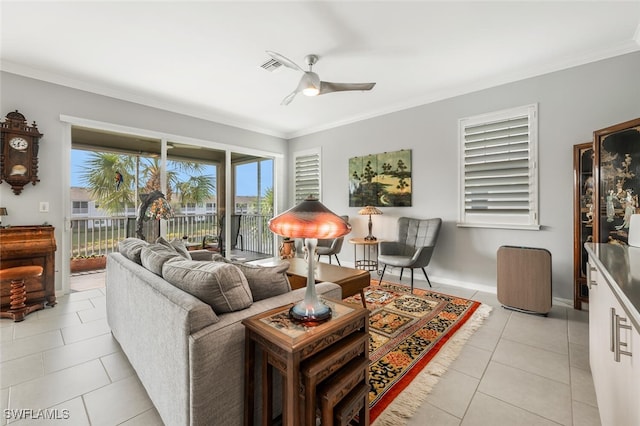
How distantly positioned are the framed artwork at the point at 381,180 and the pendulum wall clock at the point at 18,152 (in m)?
4.36

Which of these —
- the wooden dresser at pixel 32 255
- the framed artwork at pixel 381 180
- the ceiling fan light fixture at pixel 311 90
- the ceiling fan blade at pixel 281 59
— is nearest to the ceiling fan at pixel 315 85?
the ceiling fan light fixture at pixel 311 90

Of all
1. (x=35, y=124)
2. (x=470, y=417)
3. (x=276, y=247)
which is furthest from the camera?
(x=276, y=247)

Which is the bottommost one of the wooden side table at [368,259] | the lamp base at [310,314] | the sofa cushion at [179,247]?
the wooden side table at [368,259]

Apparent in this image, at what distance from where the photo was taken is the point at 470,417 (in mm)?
1539

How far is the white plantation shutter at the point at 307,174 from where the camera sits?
5.73 metres

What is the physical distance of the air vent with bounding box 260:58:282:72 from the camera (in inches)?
121

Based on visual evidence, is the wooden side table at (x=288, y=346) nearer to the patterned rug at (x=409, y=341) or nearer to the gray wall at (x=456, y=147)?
the patterned rug at (x=409, y=341)

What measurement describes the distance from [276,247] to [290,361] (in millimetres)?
5123

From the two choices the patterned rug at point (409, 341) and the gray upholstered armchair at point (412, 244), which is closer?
the patterned rug at point (409, 341)

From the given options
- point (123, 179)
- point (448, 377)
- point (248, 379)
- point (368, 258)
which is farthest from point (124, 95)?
point (448, 377)

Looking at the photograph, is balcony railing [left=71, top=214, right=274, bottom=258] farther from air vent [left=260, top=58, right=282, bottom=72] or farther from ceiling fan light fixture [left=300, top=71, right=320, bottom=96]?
ceiling fan light fixture [left=300, top=71, right=320, bottom=96]

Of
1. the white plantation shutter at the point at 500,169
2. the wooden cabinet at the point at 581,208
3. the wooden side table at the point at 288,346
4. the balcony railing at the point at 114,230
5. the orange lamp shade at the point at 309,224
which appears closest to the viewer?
the wooden side table at the point at 288,346

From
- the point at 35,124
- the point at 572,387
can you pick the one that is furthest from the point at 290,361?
the point at 35,124

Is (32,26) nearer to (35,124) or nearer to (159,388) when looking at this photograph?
(35,124)
